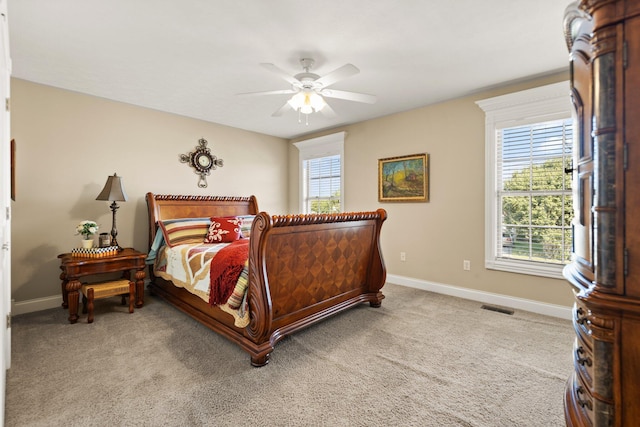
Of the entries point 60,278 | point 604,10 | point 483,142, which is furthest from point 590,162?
point 60,278

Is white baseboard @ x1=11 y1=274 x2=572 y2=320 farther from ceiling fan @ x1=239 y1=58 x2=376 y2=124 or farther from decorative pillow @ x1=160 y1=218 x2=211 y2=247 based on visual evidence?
ceiling fan @ x1=239 y1=58 x2=376 y2=124

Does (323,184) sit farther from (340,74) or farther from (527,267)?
(527,267)

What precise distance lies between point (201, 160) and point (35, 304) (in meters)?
2.57

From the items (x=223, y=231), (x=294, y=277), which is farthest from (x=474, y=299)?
(x=223, y=231)

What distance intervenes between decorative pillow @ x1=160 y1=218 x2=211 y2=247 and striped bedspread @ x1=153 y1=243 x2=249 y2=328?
0.14 m

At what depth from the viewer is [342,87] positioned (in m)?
3.34

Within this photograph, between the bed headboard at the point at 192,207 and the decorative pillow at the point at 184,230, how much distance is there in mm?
261

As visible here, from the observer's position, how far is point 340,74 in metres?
2.28

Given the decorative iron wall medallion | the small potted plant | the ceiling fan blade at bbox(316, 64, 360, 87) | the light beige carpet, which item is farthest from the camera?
the decorative iron wall medallion

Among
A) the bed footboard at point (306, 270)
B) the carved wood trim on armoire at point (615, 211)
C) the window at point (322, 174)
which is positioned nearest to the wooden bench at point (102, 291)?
the bed footboard at point (306, 270)

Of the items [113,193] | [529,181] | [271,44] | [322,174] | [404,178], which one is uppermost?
[271,44]

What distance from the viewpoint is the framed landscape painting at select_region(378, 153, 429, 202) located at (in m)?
3.99

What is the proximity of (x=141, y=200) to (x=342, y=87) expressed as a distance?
302 cm

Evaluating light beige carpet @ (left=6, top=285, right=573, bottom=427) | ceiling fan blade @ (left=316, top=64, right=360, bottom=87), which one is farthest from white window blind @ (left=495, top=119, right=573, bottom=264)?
ceiling fan blade @ (left=316, top=64, right=360, bottom=87)
